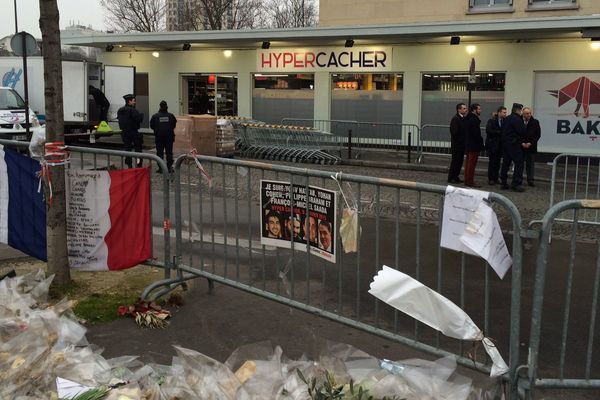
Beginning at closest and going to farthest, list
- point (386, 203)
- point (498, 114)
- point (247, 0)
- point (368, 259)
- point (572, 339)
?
point (572, 339) < point (368, 259) < point (386, 203) < point (498, 114) < point (247, 0)

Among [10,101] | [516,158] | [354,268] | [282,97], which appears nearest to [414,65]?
[282,97]

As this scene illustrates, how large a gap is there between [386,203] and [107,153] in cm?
624

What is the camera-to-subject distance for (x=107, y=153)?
588cm

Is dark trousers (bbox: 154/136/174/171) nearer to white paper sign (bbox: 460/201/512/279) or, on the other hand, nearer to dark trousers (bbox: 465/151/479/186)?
dark trousers (bbox: 465/151/479/186)

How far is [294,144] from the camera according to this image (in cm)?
1814

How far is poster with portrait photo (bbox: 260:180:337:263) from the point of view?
4.36 m

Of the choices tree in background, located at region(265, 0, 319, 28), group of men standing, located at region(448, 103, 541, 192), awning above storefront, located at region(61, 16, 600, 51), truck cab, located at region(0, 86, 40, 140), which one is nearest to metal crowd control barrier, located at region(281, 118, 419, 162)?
awning above storefront, located at region(61, 16, 600, 51)

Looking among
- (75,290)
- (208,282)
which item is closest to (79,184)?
(75,290)

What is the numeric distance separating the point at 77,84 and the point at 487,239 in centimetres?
2145

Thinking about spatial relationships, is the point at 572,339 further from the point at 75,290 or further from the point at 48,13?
the point at 48,13

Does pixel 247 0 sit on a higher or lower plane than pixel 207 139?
higher

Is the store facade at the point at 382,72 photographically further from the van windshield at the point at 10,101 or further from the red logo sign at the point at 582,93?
the van windshield at the point at 10,101

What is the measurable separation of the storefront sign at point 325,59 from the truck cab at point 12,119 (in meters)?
A: 8.52

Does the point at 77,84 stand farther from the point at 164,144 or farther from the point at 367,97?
the point at 367,97
